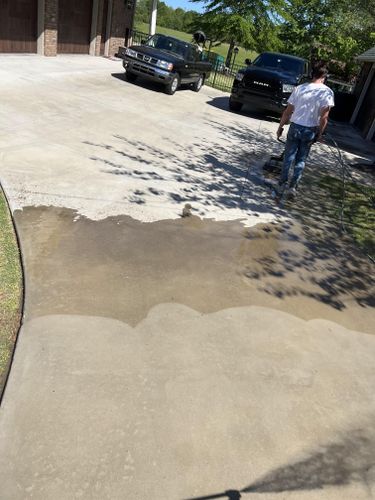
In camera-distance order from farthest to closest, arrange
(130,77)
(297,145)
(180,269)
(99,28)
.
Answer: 1. (99,28)
2. (130,77)
3. (297,145)
4. (180,269)

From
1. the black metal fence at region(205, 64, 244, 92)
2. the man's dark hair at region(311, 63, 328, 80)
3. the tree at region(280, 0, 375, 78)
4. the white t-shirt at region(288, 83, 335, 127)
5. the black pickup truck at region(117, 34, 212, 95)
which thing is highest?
the tree at region(280, 0, 375, 78)

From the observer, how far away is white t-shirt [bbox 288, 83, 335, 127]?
246 inches

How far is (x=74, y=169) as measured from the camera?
243 inches

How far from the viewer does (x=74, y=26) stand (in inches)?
673

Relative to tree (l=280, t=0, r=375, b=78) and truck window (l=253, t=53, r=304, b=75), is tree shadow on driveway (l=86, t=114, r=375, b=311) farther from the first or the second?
tree (l=280, t=0, r=375, b=78)

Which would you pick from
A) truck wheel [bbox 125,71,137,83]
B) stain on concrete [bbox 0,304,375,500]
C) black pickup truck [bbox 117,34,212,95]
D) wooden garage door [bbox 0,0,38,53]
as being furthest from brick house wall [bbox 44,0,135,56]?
stain on concrete [bbox 0,304,375,500]

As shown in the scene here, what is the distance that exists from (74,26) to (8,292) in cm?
1691

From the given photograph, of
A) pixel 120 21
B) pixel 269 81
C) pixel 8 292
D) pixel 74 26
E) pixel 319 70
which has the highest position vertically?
pixel 319 70

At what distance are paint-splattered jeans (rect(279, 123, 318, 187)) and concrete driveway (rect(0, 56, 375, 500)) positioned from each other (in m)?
0.58

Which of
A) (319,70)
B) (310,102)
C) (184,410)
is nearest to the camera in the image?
(184,410)

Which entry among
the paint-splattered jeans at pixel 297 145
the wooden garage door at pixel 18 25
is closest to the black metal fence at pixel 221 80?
the wooden garage door at pixel 18 25

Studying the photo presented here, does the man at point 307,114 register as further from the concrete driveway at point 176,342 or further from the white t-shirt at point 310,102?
the concrete driveway at point 176,342

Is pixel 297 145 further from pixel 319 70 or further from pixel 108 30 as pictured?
pixel 108 30

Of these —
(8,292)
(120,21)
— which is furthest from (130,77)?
(8,292)
